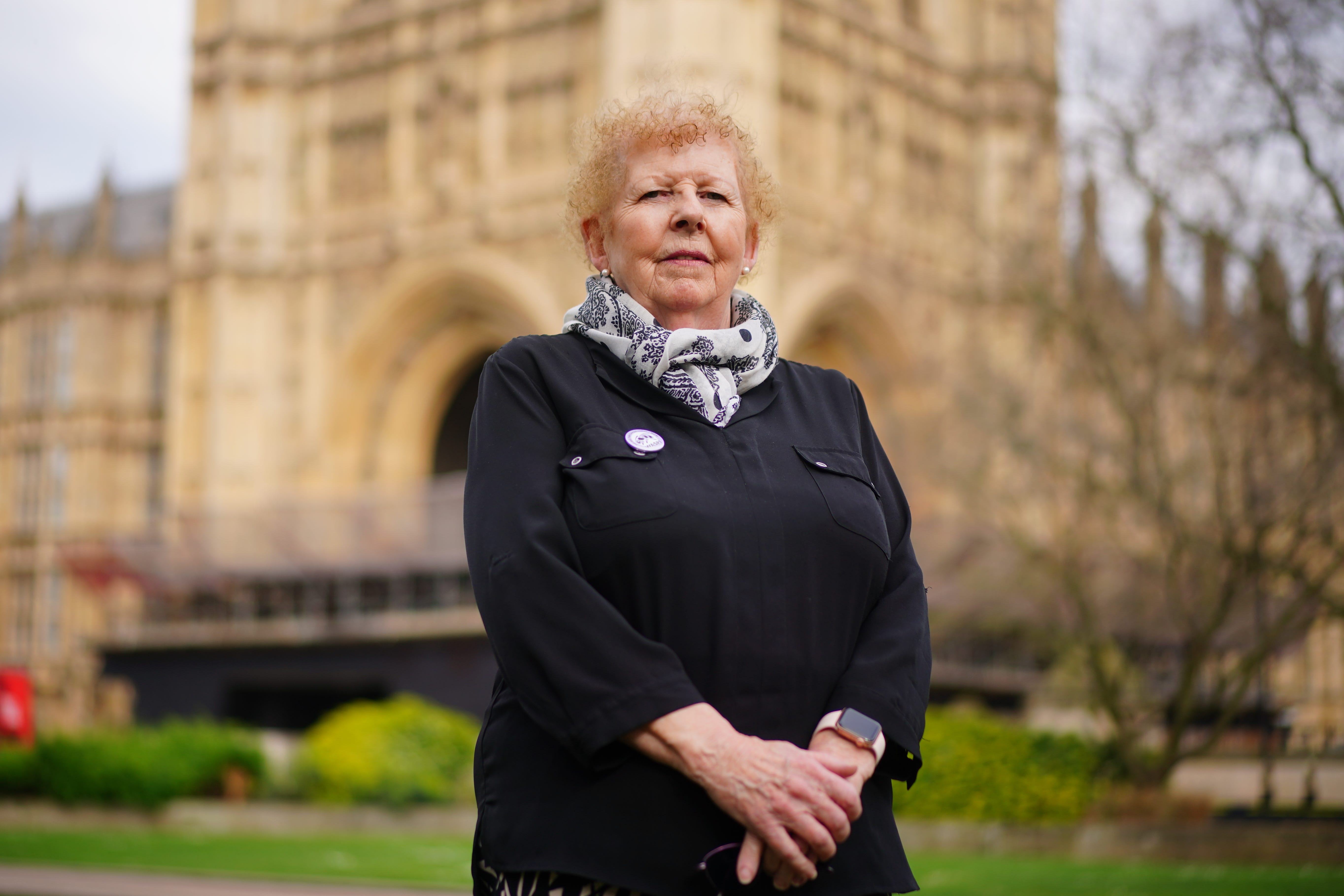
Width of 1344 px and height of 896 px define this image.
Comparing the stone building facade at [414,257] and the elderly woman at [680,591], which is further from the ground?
the stone building facade at [414,257]

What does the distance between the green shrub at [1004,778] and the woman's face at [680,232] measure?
9.19 m

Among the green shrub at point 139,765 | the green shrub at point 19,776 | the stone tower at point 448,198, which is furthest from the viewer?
the stone tower at point 448,198

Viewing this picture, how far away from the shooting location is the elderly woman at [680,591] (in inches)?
84.4

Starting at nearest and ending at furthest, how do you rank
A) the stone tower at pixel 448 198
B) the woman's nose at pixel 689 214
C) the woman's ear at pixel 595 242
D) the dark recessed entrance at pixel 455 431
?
the woman's nose at pixel 689 214
the woman's ear at pixel 595 242
the stone tower at pixel 448 198
the dark recessed entrance at pixel 455 431

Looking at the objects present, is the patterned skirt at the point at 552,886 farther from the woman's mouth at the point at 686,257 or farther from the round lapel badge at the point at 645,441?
the woman's mouth at the point at 686,257

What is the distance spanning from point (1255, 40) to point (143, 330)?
3222cm

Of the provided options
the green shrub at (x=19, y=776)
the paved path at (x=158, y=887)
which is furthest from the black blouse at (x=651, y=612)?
the green shrub at (x=19, y=776)

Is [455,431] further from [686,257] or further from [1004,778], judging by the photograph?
[686,257]

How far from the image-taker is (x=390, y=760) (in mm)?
14328

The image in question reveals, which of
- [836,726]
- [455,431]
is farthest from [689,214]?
[455,431]

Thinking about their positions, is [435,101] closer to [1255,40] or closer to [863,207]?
[863,207]

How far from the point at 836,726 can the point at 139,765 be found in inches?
555

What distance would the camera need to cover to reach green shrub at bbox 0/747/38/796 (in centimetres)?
1577

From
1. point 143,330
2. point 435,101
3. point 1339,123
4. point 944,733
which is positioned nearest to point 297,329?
point 435,101
